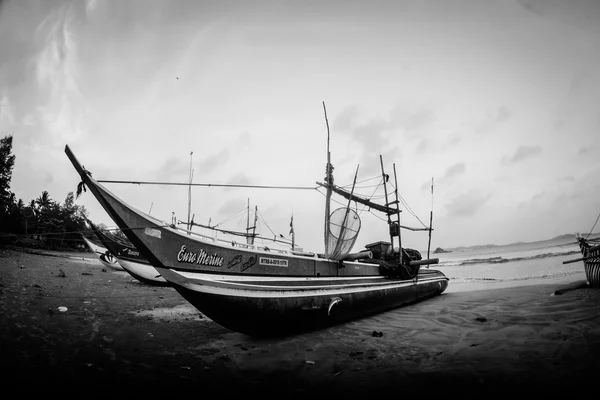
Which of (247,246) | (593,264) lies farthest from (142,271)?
(593,264)

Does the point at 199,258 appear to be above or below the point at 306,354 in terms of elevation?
above

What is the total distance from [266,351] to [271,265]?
2.35m

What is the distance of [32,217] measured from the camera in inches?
2277

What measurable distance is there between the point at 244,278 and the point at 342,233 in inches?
173

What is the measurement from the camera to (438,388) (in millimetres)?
4531

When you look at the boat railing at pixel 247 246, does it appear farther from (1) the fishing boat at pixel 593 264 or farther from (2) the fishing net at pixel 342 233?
(1) the fishing boat at pixel 593 264

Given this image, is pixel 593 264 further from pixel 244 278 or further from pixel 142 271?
pixel 142 271

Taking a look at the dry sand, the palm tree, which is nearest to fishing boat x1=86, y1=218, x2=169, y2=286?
the dry sand

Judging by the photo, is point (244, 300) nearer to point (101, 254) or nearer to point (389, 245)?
point (389, 245)

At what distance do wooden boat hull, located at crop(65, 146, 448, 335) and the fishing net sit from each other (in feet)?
1.59

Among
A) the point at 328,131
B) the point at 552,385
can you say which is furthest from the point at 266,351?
the point at 328,131

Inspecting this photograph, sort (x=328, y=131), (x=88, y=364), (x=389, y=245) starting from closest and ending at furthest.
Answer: (x=88, y=364)
(x=328, y=131)
(x=389, y=245)

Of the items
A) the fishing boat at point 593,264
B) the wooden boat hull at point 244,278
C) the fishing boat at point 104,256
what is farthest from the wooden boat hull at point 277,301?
the fishing boat at point 104,256

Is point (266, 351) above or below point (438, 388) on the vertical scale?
below
